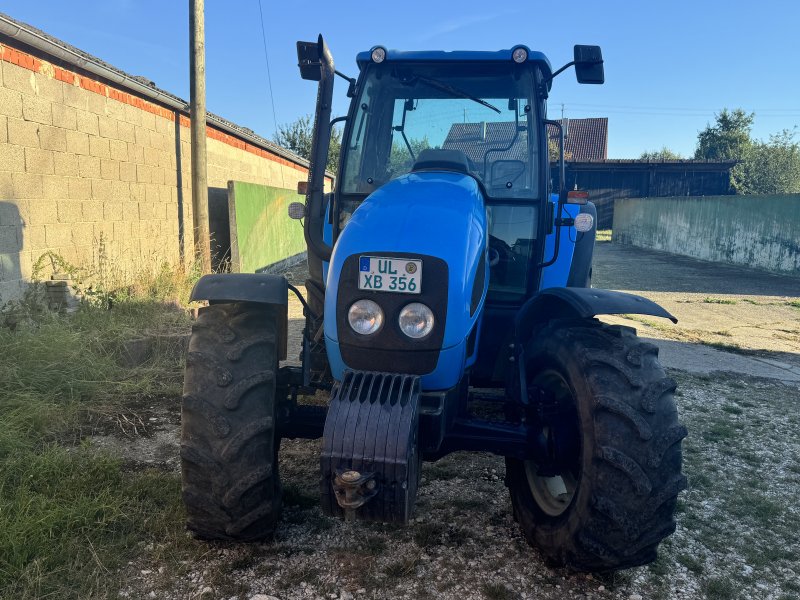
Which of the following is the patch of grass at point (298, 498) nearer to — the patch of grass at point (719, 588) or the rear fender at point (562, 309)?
the rear fender at point (562, 309)

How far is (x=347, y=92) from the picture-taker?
3.82 meters

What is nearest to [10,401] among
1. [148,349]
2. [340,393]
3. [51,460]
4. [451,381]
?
[51,460]

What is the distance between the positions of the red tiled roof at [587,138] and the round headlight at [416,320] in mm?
36742

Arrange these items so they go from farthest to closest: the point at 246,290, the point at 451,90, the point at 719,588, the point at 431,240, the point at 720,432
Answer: the point at 720,432
the point at 451,90
the point at 246,290
the point at 719,588
the point at 431,240

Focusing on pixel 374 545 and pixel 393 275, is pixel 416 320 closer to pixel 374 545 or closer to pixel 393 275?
pixel 393 275

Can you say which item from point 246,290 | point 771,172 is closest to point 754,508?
point 246,290

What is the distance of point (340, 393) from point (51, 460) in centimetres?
196

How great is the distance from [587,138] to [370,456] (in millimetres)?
40182

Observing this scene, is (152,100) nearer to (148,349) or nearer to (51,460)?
(148,349)

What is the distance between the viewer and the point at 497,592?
2.53 meters

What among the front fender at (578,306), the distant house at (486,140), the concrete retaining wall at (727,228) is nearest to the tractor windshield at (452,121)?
the distant house at (486,140)

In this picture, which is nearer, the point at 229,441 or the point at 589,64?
the point at 229,441

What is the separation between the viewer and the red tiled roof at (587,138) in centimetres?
3778

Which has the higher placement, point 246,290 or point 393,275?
point 393,275
